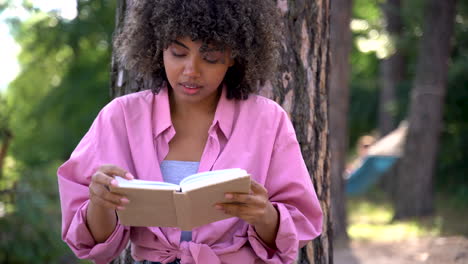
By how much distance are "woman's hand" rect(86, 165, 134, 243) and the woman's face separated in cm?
42

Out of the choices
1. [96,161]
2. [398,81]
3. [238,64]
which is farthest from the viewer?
[398,81]

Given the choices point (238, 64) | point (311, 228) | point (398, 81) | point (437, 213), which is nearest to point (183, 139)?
point (238, 64)

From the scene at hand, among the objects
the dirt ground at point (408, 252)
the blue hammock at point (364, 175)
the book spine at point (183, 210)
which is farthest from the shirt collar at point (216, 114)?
the blue hammock at point (364, 175)

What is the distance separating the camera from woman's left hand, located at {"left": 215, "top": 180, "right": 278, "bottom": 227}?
2055mm

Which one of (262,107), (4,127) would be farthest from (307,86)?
(4,127)

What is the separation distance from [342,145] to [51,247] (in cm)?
380

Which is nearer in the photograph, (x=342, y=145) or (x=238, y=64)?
(x=238, y=64)

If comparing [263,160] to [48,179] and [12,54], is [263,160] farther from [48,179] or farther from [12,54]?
[12,54]

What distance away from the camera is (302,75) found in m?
3.19

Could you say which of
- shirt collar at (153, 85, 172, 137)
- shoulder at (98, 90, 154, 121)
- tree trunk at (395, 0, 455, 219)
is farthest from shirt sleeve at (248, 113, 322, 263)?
tree trunk at (395, 0, 455, 219)

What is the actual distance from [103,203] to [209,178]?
368 millimetres

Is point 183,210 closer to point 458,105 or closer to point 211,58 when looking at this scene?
point 211,58

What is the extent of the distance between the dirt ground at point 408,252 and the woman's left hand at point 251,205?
3.86 metres

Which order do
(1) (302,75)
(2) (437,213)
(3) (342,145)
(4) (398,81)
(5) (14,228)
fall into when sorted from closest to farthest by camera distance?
1. (1) (302,75)
2. (5) (14,228)
3. (3) (342,145)
4. (2) (437,213)
5. (4) (398,81)
